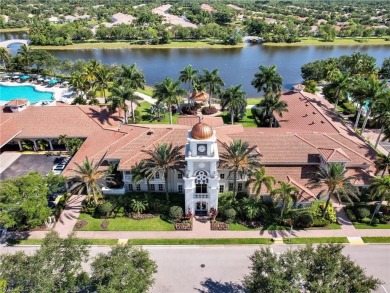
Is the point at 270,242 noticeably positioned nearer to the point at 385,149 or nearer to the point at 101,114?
the point at 385,149

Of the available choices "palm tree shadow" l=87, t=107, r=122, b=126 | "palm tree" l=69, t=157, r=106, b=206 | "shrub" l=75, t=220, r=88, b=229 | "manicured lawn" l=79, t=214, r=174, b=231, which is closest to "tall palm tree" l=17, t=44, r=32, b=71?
"palm tree shadow" l=87, t=107, r=122, b=126

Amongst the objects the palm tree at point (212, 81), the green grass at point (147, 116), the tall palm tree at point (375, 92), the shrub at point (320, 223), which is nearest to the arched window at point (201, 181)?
the shrub at point (320, 223)

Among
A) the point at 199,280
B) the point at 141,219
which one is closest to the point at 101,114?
the point at 141,219

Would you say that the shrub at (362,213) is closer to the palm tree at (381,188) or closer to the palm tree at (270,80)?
the palm tree at (381,188)

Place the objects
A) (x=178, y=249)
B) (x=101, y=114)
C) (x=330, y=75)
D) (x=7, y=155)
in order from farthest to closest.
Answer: (x=330, y=75) → (x=101, y=114) → (x=7, y=155) → (x=178, y=249)

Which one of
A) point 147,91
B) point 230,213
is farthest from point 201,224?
point 147,91
